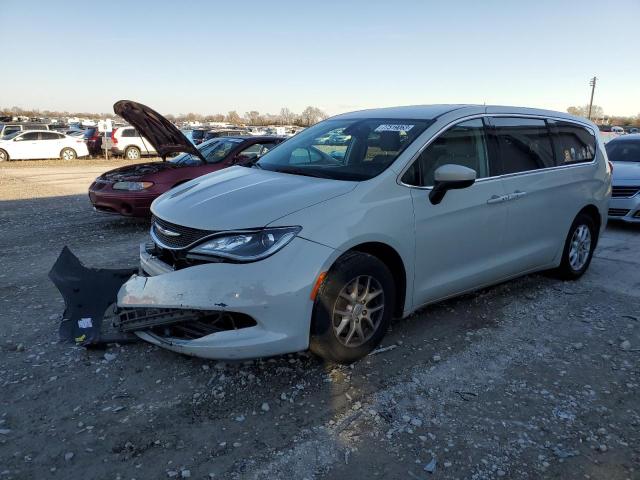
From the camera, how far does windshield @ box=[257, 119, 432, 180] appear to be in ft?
12.1

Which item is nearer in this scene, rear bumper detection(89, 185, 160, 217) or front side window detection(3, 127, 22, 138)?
rear bumper detection(89, 185, 160, 217)

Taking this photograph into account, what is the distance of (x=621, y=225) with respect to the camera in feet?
28.8

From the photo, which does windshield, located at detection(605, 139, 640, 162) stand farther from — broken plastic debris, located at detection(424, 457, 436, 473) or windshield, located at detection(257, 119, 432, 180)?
broken plastic debris, located at detection(424, 457, 436, 473)

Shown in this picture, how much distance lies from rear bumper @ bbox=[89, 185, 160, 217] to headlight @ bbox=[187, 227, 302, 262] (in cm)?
468

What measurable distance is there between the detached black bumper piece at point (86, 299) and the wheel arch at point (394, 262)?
182 cm

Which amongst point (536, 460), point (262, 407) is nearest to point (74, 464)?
point (262, 407)

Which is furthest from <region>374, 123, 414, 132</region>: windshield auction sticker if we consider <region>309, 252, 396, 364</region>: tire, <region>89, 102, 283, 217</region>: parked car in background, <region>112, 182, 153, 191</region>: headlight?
<region>112, 182, 153, 191</region>: headlight

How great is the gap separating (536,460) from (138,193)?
6.32m

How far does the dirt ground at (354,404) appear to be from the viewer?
251 centimetres

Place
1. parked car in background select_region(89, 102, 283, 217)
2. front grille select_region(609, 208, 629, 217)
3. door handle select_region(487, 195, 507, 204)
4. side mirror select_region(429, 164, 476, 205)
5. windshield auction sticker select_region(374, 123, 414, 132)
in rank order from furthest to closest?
1. front grille select_region(609, 208, 629, 217)
2. parked car in background select_region(89, 102, 283, 217)
3. door handle select_region(487, 195, 507, 204)
4. windshield auction sticker select_region(374, 123, 414, 132)
5. side mirror select_region(429, 164, 476, 205)

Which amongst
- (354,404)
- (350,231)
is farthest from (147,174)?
(354,404)

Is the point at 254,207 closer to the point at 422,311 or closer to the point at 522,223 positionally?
the point at 422,311

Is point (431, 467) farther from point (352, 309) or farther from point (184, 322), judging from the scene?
point (184, 322)

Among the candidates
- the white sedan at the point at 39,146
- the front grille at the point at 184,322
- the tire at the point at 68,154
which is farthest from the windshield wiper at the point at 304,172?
the tire at the point at 68,154
